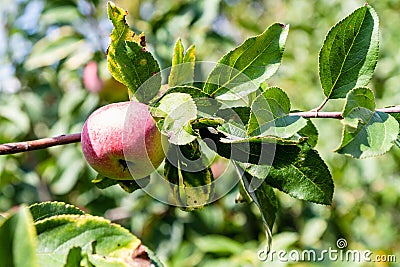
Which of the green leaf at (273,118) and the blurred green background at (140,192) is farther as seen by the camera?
the blurred green background at (140,192)

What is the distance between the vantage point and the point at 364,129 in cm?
73

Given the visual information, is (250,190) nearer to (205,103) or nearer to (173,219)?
(205,103)

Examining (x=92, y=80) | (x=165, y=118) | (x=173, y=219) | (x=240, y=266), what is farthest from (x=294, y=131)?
(x=173, y=219)

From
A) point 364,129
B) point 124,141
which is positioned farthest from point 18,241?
point 364,129

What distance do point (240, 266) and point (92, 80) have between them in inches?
32.6

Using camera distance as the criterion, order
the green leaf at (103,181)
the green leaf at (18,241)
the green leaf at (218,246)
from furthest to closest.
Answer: the green leaf at (218,246) → the green leaf at (103,181) → the green leaf at (18,241)

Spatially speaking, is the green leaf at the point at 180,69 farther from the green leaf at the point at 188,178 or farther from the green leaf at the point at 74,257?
the green leaf at the point at 74,257

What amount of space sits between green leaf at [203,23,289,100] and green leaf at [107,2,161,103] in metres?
0.09

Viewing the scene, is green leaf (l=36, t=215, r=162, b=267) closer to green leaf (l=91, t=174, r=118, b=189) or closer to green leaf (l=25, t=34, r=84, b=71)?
green leaf (l=91, t=174, r=118, b=189)

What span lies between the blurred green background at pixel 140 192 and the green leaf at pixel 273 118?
105 centimetres

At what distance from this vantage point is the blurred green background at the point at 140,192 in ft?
6.40

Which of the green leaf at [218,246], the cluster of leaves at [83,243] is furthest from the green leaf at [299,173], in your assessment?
the green leaf at [218,246]

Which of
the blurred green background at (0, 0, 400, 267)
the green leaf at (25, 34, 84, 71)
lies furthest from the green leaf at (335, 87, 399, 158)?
the green leaf at (25, 34, 84, 71)

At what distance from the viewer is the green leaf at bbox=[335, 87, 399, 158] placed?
0.71m
